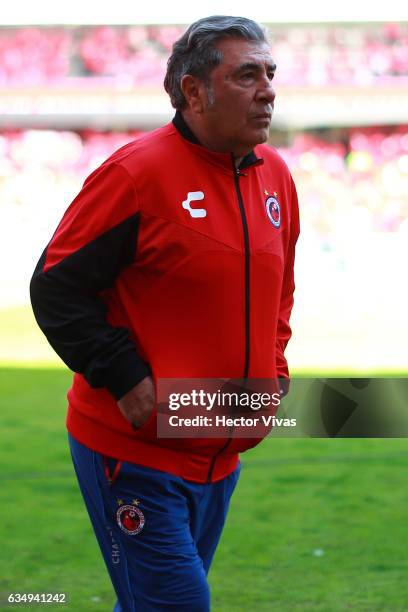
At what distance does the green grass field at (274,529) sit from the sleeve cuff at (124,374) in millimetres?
1852

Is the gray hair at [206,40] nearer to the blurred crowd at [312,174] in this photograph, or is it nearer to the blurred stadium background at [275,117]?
the blurred stadium background at [275,117]

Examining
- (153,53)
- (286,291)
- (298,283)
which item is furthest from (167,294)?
(153,53)

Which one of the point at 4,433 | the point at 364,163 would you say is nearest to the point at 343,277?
the point at 364,163

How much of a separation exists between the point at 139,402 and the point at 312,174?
2489cm

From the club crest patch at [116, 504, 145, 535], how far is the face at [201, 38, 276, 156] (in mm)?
888

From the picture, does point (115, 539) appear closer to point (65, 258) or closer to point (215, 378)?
point (215, 378)

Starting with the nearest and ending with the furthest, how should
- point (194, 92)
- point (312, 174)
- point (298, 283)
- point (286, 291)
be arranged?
point (194, 92) → point (286, 291) → point (298, 283) → point (312, 174)

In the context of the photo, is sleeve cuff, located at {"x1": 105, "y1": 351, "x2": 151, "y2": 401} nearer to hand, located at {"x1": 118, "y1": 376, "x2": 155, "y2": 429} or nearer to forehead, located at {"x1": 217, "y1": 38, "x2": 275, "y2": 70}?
hand, located at {"x1": 118, "y1": 376, "x2": 155, "y2": 429}

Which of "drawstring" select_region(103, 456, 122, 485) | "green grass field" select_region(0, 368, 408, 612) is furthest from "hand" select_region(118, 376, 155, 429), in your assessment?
"green grass field" select_region(0, 368, 408, 612)

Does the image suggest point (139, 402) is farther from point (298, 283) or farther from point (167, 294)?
point (298, 283)

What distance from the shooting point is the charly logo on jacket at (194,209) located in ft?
8.24

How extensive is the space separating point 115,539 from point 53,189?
25214 mm

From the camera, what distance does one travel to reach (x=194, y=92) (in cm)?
259

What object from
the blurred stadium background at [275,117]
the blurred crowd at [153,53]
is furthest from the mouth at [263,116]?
the blurred crowd at [153,53]
